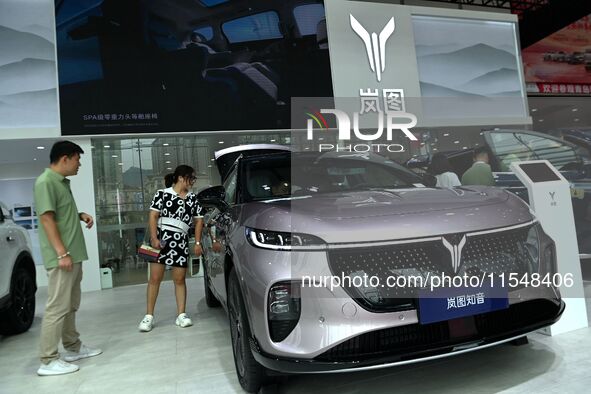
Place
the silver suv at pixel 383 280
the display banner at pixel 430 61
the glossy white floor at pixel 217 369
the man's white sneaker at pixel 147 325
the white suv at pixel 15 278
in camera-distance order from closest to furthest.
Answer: the silver suv at pixel 383 280
the glossy white floor at pixel 217 369
the white suv at pixel 15 278
the man's white sneaker at pixel 147 325
the display banner at pixel 430 61

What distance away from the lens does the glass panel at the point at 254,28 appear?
7793 mm

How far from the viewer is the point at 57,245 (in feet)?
9.86

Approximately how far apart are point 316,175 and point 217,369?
1443mm

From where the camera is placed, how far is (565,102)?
13.9 metres

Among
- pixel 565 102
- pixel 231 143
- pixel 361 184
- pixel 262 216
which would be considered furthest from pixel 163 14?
→ pixel 565 102

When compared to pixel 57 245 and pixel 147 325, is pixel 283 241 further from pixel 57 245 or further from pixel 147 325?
pixel 147 325

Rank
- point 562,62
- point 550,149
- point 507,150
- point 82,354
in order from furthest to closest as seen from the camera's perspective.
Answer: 1. point 562,62
2. point 507,150
3. point 550,149
4. point 82,354

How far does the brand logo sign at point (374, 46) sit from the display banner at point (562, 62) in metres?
6.91

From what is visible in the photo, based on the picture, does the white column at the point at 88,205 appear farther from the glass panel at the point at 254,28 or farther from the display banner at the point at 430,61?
the display banner at the point at 430,61

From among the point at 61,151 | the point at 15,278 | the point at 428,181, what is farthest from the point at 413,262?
the point at 15,278

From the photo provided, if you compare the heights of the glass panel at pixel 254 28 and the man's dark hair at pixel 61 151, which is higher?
the glass panel at pixel 254 28

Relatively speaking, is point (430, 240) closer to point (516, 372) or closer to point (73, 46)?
point (516, 372)

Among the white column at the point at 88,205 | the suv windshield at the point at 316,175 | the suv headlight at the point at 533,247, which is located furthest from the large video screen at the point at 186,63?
the suv headlight at the point at 533,247

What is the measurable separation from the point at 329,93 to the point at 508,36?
4.82 metres
